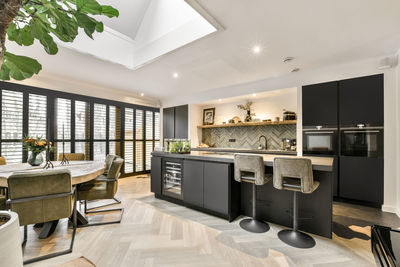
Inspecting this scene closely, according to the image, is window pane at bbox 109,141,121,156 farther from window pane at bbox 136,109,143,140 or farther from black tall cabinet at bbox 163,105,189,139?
black tall cabinet at bbox 163,105,189,139

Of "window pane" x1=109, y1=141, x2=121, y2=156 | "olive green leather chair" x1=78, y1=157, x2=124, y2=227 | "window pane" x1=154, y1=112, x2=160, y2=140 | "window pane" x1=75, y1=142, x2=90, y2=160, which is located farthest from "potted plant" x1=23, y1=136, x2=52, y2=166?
"window pane" x1=154, y1=112, x2=160, y2=140

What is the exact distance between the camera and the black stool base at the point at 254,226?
2260mm

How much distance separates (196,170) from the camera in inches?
111

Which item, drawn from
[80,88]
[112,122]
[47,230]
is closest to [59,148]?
[112,122]

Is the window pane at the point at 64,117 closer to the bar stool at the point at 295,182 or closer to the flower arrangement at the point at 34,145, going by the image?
the flower arrangement at the point at 34,145

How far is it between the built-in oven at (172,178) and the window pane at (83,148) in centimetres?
252

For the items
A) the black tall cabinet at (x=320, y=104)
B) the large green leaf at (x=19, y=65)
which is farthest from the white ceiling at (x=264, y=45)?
the large green leaf at (x=19, y=65)

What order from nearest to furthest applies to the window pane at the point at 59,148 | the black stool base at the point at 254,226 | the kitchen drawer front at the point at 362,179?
the black stool base at the point at 254,226, the kitchen drawer front at the point at 362,179, the window pane at the point at 59,148

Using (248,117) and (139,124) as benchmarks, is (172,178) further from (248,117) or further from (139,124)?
(139,124)

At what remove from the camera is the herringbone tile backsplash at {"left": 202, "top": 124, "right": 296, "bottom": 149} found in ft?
14.3

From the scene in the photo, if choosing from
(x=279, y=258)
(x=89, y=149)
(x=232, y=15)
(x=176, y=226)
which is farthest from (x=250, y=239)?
(x=89, y=149)

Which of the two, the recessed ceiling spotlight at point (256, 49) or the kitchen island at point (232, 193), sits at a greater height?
the recessed ceiling spotlight at point (256, 49)

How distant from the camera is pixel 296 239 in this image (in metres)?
2.04

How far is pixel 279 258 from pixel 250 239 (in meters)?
0.37
